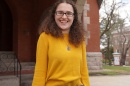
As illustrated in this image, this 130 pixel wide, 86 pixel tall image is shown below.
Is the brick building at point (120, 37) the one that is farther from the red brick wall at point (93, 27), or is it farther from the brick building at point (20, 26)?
the brick building at point (20, 26)

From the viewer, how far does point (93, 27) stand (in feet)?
50.7

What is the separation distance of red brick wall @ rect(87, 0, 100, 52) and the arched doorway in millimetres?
5783

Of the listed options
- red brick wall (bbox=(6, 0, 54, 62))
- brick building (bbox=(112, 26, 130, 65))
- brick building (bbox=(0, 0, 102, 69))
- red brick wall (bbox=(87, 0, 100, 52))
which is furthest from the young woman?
brick building (bbox=(112, 26, 130, 65))

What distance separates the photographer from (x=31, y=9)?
1044cm

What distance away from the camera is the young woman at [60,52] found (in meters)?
2.05

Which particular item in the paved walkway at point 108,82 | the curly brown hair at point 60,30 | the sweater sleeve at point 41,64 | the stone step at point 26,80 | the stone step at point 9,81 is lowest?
the paved walkway at point 108,82

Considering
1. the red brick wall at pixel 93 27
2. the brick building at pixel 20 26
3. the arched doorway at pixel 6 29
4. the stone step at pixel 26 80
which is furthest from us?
the red brick wall at pixel 93 27

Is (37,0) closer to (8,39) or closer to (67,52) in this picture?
(8,39)

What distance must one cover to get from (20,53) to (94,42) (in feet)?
21.1

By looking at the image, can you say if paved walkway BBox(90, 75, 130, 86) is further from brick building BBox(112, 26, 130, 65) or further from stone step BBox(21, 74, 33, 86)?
brick building BBox(112, 26, 130, 65)

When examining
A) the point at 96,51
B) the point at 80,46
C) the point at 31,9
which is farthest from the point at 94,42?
the point at 80,46

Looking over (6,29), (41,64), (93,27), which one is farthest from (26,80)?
(93,27)

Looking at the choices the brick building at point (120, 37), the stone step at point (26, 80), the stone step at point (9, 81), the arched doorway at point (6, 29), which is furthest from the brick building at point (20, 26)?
the brick building at point (120, 37)

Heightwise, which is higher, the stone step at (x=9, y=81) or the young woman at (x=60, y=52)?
the young woman at (x=60, y=52)
